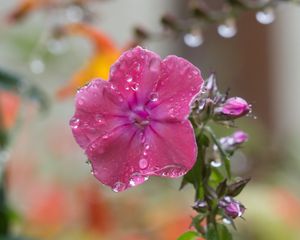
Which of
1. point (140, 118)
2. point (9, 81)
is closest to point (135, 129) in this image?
point (140, 118)

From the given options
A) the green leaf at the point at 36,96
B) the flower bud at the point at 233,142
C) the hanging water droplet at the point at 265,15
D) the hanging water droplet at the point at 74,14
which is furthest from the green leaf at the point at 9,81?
the flower bud at the point at 233,142

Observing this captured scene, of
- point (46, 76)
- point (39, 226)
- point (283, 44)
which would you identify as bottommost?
point (39, 226)

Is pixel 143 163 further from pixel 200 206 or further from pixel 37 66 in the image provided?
pixel 37 66

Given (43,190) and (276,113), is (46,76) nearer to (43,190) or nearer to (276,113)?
(43,190)

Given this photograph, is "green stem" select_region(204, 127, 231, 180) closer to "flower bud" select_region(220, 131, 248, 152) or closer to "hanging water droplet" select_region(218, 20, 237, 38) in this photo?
"flower bud" select_region(220, 131, 248, 152)

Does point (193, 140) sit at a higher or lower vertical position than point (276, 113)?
lower

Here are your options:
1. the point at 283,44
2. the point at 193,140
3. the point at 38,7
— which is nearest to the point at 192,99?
the point at 193,140

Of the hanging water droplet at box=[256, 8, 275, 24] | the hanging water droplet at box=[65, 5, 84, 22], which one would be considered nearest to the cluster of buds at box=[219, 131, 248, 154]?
the hanging water droplet at box=[256, 8, 275, 24]
